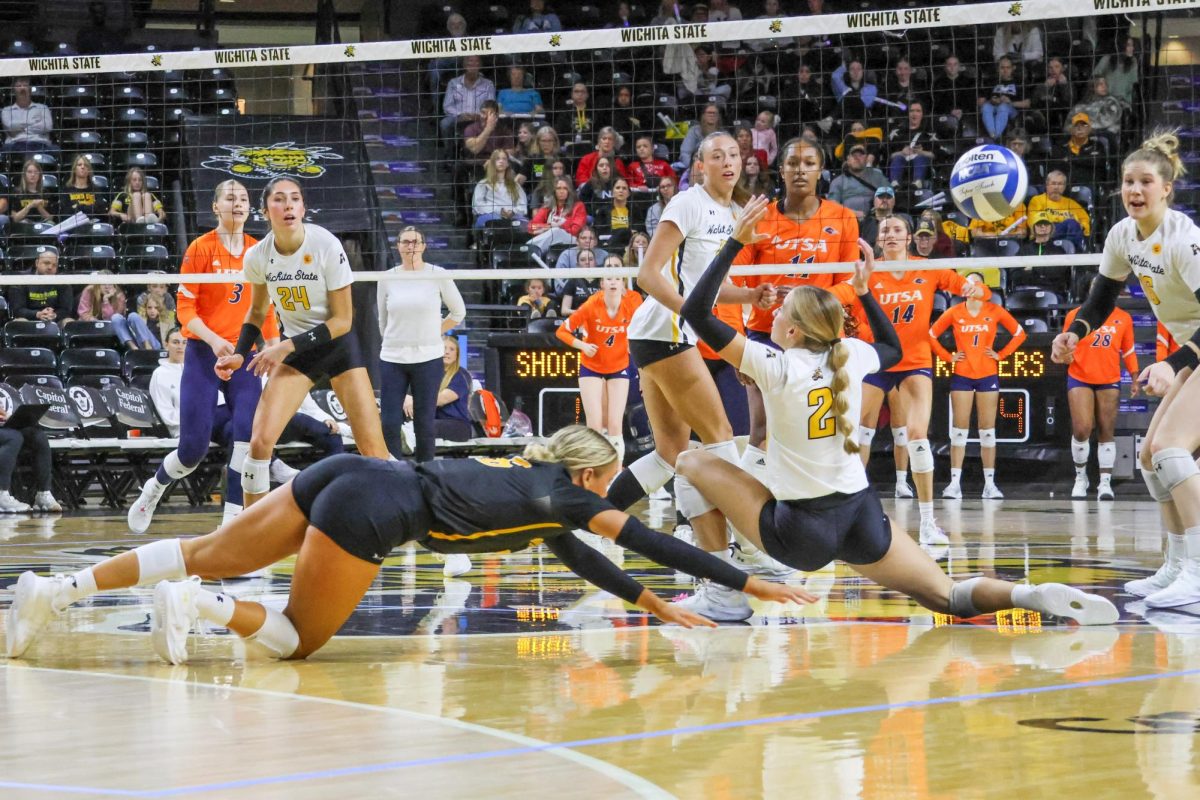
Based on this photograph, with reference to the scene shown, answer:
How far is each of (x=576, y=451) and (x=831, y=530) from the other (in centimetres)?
100

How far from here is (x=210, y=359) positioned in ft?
26.3

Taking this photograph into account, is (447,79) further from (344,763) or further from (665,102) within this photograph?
(344,763)

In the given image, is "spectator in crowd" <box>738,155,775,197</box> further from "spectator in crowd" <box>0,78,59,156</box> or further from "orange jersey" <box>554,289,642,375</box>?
"spectator in crowd" <box>0,78,59,156</box>

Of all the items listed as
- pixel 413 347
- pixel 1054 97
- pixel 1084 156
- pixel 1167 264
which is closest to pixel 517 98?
pixel 1054 97

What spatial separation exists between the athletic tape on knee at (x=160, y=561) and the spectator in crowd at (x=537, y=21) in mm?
15572

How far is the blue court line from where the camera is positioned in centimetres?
319

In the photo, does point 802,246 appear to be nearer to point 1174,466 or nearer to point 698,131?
point 1174,466

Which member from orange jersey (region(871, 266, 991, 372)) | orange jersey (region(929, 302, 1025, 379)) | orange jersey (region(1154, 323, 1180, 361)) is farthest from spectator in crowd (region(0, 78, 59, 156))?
orange jersey (region(1154, 323, 1180, 361))

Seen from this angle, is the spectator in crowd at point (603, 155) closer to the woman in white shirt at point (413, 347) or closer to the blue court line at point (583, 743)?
the woman in white shirt at point (413, 347)

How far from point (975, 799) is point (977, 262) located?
5.81 m

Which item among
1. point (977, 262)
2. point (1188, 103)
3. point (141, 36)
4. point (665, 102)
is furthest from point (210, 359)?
point (141, 36)

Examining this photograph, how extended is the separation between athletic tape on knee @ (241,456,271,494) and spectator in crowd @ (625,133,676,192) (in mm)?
9874

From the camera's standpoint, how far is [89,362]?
14.6m

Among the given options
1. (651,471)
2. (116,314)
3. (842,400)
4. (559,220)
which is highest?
(559,220)
